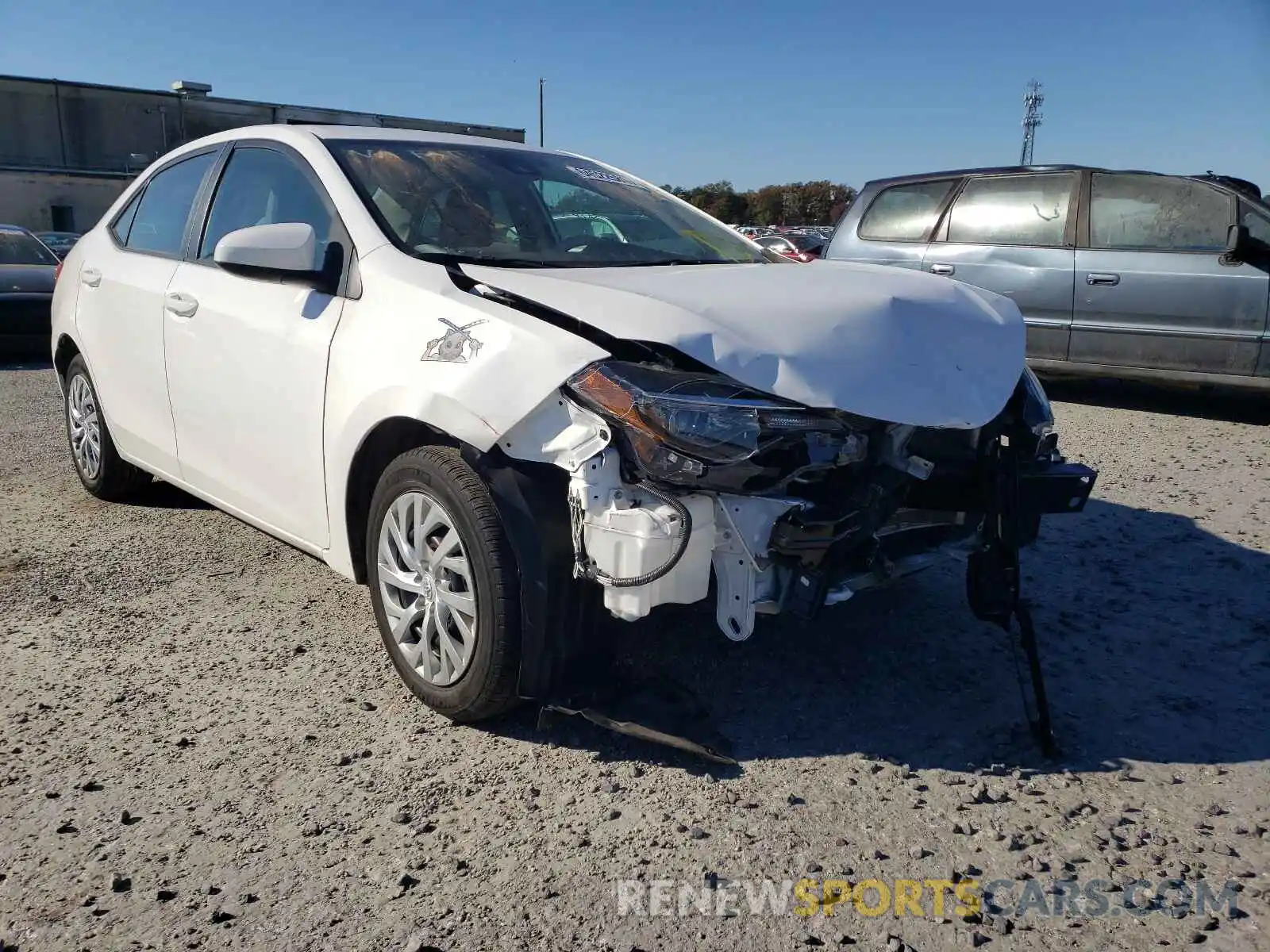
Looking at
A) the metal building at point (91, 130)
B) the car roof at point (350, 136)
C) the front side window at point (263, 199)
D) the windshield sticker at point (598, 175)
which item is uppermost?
the metal building at point (91, 130)

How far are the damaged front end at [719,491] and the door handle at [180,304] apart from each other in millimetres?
1889

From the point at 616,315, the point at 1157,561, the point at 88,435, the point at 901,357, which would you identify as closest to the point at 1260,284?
the point at 1157,561

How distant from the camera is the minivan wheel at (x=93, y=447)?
16.4 ft

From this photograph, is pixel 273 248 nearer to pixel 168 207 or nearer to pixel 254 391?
pixel 254 391

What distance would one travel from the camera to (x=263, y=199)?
3.87 metres

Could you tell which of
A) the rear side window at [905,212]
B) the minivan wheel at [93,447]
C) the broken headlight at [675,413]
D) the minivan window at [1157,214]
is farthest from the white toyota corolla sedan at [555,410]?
the rear side window at [905,212]

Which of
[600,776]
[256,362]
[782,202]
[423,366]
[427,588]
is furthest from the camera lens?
[782,202]

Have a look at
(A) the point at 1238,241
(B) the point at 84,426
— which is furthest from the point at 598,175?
(A) the point at 1238,241

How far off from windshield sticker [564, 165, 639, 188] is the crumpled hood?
3.52 ft

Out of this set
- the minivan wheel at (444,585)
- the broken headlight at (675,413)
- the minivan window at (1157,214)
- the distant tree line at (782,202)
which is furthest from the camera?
the distant tree line at (782,202)

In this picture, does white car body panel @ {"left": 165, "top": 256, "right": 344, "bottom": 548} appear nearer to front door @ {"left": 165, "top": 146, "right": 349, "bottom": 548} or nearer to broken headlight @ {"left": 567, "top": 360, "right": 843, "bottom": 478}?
front door @ {"left": 165, "top": 146, "right": 349, "bottom": 548}

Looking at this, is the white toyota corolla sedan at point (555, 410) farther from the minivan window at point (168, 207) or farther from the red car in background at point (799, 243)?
the red car in background at point (799, 243)

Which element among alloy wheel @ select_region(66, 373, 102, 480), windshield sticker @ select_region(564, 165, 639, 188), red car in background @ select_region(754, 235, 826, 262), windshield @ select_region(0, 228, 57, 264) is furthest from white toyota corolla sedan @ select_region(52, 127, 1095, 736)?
windshield @ select_region(0, 228, 57, 264)

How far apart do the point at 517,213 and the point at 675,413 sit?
4.88ft
